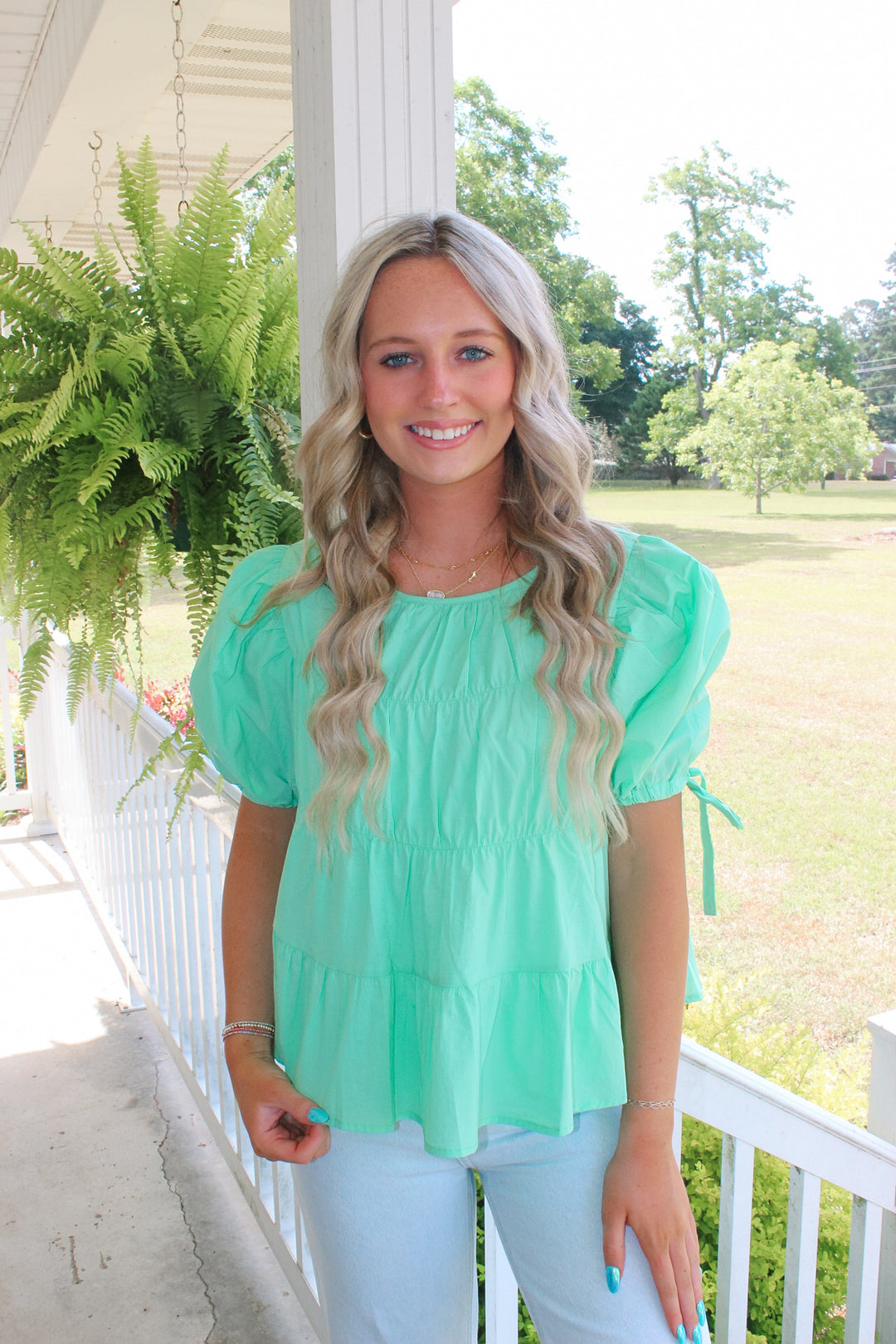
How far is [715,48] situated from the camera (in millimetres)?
12367

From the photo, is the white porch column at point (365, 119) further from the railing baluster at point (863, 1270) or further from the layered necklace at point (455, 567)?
the railing baluster at point (863, 1270)

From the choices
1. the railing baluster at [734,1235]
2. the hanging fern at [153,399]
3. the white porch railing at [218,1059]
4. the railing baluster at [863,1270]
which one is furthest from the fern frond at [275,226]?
the railing baluster at [863,1270]

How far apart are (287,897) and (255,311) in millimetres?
673

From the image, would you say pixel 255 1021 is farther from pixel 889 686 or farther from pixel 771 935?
pixel 889 686

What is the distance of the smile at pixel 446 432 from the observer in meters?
0.96

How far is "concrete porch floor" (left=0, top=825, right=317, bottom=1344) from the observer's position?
189cm

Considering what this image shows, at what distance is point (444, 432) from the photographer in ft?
3.15

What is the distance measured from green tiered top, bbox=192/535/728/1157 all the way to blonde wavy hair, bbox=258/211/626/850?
0.07 feet

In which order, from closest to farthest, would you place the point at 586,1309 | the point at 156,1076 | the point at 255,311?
the point at 586,1309
the point at 255,311
the point at 156,1076

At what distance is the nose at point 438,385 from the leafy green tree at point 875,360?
7739 mm

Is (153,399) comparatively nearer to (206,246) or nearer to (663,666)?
(206,246)

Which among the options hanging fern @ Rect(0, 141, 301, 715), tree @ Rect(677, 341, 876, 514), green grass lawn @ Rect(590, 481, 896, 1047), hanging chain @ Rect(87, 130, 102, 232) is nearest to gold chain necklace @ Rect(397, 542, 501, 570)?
hanging fern @ Rect(0, 141, 301, 715)

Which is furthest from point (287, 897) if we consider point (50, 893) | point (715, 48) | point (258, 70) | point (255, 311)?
point (715, 48)

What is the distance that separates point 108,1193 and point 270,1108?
57.9 inches
